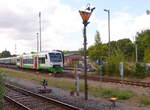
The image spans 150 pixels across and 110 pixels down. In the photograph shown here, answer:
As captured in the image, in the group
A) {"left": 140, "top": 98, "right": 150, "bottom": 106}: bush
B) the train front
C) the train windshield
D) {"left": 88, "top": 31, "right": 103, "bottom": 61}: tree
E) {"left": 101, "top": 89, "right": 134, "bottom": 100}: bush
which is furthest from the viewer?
{"left": 88, "top": 31, "right": 103, "bottom": 61}: tree

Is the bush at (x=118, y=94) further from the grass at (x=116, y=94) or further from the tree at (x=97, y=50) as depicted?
the tree at (x=97, y=50)

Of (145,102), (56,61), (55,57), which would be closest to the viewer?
(145,102)

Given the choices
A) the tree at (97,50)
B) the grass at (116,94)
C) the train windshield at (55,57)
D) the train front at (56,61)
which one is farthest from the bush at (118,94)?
the tree at (97,50)

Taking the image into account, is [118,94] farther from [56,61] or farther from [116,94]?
[56,61]

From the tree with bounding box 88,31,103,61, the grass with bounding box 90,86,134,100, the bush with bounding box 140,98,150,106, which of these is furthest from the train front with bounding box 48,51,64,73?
the bush with bounding box 140,98,150,106

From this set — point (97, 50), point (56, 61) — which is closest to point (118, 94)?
point (56, 61)

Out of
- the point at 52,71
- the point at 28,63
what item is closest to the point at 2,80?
the point at 52,71

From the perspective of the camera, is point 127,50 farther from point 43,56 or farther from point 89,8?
point 89,8

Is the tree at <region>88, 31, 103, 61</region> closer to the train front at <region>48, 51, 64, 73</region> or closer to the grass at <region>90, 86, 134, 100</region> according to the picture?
the train front at <region>48, 51, 64, 73</region>

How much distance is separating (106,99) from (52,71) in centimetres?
1952

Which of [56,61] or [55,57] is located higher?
[55,57]

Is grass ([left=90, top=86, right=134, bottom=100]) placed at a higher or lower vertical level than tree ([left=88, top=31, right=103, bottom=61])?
lower

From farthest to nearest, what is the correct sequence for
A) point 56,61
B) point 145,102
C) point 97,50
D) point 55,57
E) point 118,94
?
1. point 97,50
2. point 55,57
3. point 56,61
4. point 118,94
5. point 145,102

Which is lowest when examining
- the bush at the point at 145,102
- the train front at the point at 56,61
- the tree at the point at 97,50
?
the bush at the point at 145,102
